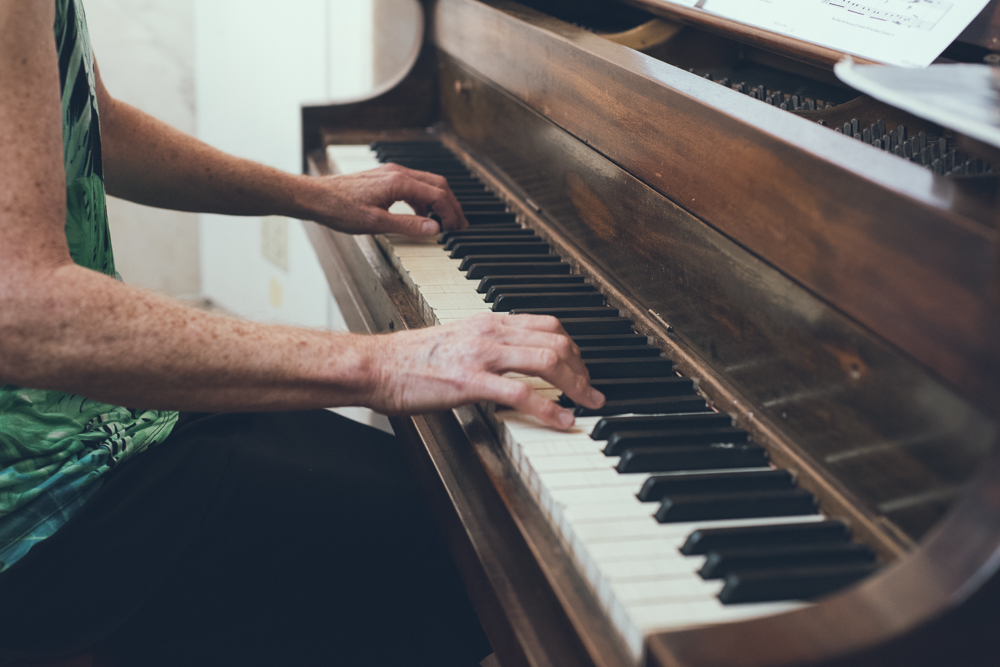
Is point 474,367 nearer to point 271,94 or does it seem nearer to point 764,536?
point 764,536

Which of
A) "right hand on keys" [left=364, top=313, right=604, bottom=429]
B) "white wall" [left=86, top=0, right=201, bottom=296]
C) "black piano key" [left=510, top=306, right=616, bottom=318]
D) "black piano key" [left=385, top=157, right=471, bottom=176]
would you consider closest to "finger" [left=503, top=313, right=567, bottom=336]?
"right hand on keys" [left=364, top=313, right=604, bottom=429]

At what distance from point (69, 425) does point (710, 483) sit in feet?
2.66

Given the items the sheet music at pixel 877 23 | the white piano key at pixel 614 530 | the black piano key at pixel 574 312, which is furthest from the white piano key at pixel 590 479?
the sheet music at pixel 877 23

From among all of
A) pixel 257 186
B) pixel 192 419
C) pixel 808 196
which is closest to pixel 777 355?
pixel 808 196

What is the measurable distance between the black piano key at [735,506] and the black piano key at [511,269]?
2.04ft

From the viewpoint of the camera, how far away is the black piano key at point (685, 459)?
858mm

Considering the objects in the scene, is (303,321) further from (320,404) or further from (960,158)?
(960,158)

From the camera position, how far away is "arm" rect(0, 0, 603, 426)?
0.84 m

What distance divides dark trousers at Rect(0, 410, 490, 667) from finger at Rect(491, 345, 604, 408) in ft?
1.59

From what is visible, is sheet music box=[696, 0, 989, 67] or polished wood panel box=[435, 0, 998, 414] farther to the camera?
sheet music box=[696, 0, 989, 67]

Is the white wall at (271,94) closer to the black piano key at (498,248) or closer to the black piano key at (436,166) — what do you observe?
the black piano key at (436,166)

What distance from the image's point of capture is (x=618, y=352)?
3.59 ft

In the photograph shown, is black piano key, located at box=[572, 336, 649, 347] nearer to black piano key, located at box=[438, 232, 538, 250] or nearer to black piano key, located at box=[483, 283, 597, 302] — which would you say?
black piano key, located at box=[483, 283, 597, 302]

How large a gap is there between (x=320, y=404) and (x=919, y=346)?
616mm
